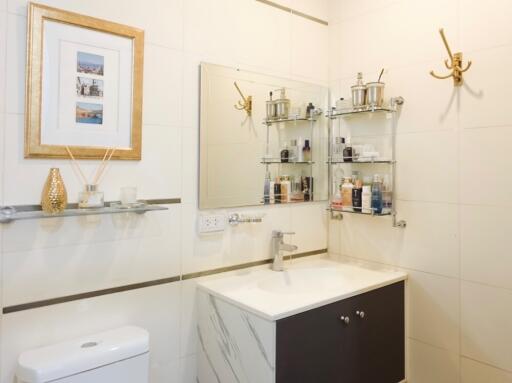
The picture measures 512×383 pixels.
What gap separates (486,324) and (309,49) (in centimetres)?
160

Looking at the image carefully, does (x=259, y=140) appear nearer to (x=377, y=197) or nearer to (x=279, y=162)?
(x=279, y=162)

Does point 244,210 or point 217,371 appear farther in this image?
point 244,210

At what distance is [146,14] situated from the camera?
5.07 feet

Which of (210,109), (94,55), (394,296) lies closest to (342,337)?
(394,296)

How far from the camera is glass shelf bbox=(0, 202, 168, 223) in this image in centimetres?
122

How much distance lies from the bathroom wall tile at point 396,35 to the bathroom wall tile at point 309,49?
0.11m

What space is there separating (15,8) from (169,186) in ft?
2.63

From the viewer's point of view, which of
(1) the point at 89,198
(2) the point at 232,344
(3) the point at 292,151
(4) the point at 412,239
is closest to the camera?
(1) the point at 89,198

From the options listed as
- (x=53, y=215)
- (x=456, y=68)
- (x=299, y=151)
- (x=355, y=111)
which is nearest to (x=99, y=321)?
(x=53, y=215)

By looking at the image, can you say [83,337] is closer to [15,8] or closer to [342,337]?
[342,337]

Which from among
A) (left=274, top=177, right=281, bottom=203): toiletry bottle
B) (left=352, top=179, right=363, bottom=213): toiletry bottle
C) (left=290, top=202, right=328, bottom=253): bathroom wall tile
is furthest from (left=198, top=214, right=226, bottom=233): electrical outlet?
(left=352, top=179, right=363, bottom=213): toiletry bottle

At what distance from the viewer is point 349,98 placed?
7.06ft

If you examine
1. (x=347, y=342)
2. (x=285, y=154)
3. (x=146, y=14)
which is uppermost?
(x=146, y=14)

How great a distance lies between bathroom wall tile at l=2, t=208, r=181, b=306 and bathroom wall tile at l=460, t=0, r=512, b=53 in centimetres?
145
